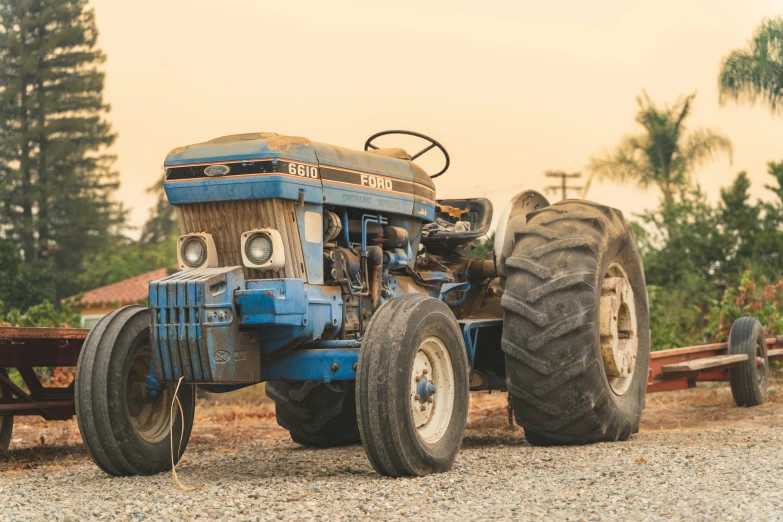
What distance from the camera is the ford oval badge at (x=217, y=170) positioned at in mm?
6637

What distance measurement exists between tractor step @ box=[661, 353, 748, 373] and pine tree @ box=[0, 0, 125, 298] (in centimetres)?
3232

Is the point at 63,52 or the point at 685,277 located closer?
the point at 685,277

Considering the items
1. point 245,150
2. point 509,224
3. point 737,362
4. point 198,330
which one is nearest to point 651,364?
point 737,362

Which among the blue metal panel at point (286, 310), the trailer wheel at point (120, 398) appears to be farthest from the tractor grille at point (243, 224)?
the trailer wheel at point (120, 398)

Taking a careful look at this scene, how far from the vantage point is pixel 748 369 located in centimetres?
1141

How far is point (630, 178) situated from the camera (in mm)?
43781

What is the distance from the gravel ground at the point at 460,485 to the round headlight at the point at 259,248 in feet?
4.37

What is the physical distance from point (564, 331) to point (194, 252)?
259 cm

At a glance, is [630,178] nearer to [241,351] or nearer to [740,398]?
[740,398]

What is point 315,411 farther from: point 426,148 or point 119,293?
point 119,293

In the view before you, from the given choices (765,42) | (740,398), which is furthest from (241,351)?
(765,42)

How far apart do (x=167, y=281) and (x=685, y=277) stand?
1986 cm

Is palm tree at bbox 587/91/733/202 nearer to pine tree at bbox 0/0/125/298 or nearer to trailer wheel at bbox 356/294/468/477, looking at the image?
pine tree at bbox 0/0/125/298

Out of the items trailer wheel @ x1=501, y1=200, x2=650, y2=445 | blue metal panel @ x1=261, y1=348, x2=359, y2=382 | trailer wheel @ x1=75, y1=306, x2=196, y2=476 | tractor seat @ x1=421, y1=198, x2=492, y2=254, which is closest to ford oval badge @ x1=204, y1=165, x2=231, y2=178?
trailer wheel @ x1=75, y1=306, x2=196, y2=476
